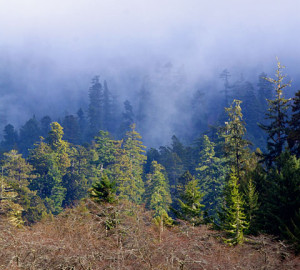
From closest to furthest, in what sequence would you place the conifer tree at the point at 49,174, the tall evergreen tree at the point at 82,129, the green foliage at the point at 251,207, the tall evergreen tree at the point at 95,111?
the green foliage at the point at 251,207 → the conifer tree at the point at 49,174 → the tall evergreen tree at the point at 82,129 → the tall evergreen tree at the point at 95,111

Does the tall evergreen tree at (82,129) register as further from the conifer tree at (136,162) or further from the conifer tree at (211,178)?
the conifer tree at (211,178)

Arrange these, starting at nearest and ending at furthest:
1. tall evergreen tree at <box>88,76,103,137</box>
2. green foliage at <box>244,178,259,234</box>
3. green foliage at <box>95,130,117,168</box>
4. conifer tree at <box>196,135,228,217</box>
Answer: green foliage at <box>244,178,259,234</box> < conifer tree at <box>196,135,228,217</box> < green foliage at <box>95,130,117,168</box> < tall evergreen tree at <box>88,76,103,137</box>

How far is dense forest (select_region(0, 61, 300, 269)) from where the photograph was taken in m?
24.9

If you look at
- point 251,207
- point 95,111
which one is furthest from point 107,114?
point 251,207

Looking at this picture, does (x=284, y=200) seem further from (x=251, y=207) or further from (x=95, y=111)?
(x=95, y=111)

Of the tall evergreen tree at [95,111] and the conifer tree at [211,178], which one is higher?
the tall evergreen tree at [95,111]

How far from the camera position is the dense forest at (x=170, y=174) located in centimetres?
2488

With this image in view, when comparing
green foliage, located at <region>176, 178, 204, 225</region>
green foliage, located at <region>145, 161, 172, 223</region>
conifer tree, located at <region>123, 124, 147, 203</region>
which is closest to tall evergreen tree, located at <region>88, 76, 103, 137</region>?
conifer tree, located at <region>123, 124, 147, 203</region>

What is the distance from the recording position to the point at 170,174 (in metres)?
67.9

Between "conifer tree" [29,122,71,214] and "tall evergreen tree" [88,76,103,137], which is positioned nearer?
"conifer tree" [29,122,71,214]

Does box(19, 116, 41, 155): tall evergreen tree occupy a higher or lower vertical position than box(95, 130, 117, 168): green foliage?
higher

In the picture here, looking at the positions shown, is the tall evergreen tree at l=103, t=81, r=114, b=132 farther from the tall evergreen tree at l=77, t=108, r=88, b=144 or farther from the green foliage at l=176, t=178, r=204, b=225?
the green foliage at l=176, t=178, r=204, b=225

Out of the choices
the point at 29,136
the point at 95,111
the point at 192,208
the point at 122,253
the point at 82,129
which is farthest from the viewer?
the point at 95,111

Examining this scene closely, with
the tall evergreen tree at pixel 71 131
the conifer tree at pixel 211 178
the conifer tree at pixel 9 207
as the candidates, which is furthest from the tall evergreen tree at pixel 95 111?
the conifer tree at pixel 9 207
